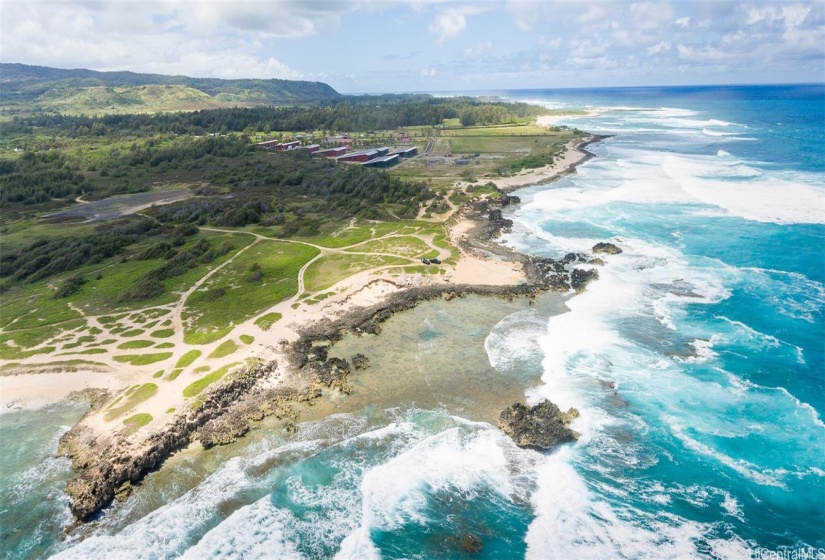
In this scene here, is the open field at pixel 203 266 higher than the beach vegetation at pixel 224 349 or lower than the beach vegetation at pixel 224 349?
higher

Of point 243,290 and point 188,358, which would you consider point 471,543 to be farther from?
point 243,290

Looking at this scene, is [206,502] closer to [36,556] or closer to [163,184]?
[36,556]

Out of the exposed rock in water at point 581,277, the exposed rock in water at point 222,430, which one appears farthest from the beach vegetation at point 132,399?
the exposed rock in water at point 581,277

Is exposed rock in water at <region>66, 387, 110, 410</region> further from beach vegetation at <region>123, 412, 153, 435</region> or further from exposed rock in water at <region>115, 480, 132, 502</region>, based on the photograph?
exposed rock in water at <region>115, 480, 132, 502</region>

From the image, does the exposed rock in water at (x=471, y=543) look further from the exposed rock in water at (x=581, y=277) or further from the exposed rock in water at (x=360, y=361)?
the exposed rock in water at (x=581, y=277)

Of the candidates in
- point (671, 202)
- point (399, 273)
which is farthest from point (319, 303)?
point (671, 202)

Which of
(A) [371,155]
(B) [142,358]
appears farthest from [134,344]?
(A) [371,155]
